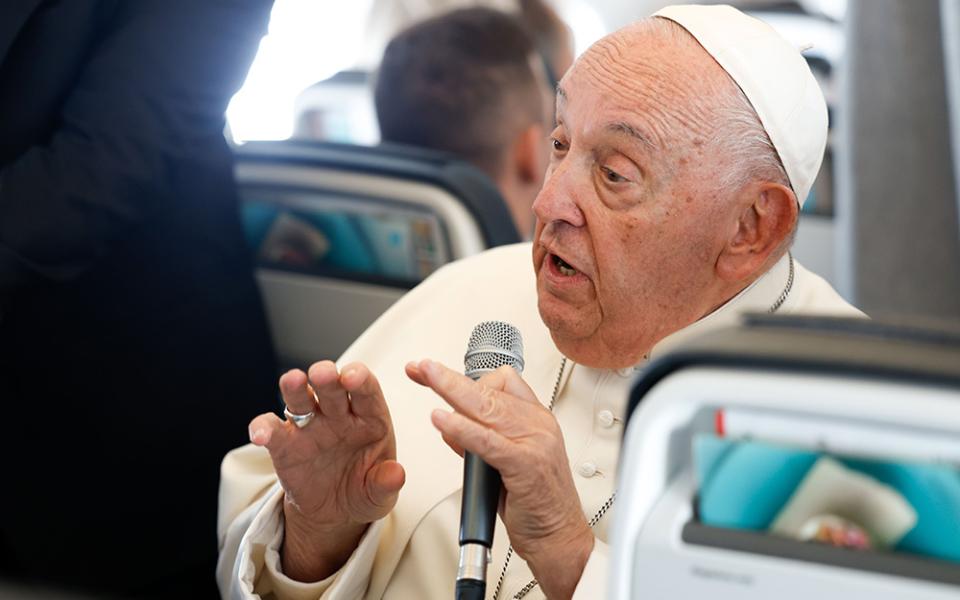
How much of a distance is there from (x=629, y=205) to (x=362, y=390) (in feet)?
1.61

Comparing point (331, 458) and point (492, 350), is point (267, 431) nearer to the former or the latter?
point (331, 458)

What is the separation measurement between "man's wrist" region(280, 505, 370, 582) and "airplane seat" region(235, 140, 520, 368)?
3.68 feet

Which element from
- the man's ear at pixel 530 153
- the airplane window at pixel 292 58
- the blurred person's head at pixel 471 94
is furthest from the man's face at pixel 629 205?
the airplane window at pixel 292 58

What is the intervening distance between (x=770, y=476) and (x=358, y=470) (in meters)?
0.87

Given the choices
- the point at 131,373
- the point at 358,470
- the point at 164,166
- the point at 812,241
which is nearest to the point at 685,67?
the point at 358,470

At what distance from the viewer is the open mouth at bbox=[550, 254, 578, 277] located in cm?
183

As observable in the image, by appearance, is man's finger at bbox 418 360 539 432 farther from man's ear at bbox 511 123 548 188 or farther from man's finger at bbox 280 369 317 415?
man's ear at bbox 511 123 548 188

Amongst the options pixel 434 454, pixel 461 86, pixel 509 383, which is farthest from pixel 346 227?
pixel 509 383

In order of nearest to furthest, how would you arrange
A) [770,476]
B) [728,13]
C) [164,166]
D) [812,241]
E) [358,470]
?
[770,476] → [358,470] → [728,13] → [164,166] → [812,241]

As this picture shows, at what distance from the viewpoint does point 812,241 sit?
539 cm

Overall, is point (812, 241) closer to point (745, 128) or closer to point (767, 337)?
point (745, 128)

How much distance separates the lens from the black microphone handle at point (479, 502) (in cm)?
138

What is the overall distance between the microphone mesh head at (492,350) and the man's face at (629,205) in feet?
0.75

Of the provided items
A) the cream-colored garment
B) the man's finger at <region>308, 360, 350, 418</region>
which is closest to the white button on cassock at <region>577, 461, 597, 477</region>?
the cream-colored garment
